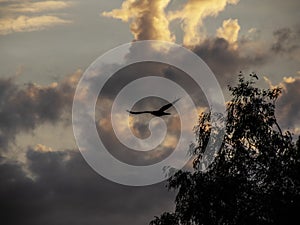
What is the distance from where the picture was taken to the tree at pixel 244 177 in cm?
4116

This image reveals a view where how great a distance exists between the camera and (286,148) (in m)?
43.4

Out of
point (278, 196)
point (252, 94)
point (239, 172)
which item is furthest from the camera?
point (252, 94)

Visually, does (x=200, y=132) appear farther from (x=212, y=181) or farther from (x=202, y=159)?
(x=212, y=181)

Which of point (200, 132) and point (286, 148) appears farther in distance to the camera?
point (200, 132)

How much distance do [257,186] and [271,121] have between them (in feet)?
16.5

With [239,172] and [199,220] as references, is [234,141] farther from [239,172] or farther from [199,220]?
[199,220]

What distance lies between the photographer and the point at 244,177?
43375 mm

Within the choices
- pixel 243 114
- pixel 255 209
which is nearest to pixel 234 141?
pixel 243 114

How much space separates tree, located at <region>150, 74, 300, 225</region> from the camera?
135 ft

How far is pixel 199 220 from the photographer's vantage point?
43125 mm

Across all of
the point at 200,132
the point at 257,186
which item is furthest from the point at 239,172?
the point at 200,132

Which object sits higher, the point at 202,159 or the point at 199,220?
the point at 202,159

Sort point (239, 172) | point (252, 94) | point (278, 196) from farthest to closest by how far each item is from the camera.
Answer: point (252, 94)
point (239, 172)
point (278, 196)

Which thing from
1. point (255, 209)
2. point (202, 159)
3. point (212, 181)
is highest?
point (202, 159)
